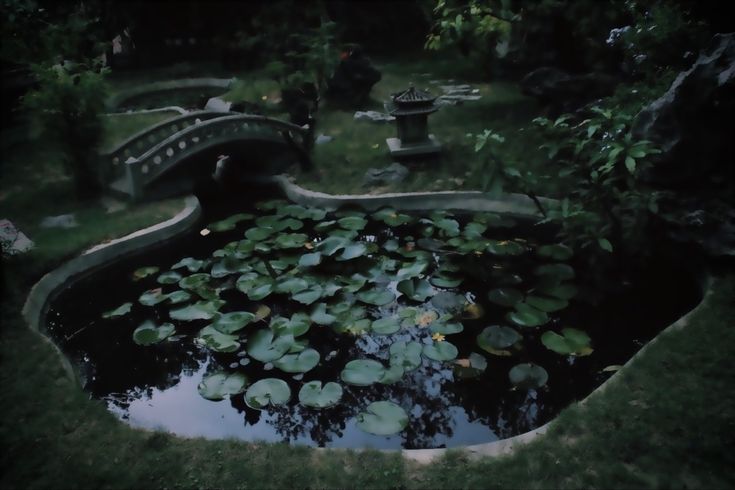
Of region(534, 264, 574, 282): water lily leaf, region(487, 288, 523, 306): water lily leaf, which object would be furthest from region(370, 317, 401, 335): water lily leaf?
region(534, 264, 574, 282): water lily leaf

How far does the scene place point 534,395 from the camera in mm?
5633

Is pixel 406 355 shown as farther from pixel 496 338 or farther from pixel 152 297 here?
pixel 152 297

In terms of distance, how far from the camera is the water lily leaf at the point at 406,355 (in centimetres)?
597

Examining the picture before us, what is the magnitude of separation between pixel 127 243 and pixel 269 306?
9.30 ft

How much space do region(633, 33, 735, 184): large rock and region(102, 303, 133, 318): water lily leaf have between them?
20.9 ft

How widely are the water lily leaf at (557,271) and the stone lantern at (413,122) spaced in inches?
155

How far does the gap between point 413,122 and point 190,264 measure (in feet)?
15.6

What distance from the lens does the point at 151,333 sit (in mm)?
6715

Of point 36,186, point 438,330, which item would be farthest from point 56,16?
point 438,330

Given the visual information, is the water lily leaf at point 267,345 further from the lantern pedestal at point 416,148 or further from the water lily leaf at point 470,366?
the lantern pedestal at point 416,148

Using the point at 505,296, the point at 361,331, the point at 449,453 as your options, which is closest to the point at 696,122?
the point at 505,296

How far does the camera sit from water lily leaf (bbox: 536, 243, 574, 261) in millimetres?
7742

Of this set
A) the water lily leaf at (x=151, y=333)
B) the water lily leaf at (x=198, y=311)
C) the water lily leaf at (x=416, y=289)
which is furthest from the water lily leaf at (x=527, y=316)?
the water lily leaf at (x=151, y=333)

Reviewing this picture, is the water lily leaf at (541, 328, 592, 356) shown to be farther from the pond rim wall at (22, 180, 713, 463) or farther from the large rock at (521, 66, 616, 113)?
the large rock at (521, 66, 616, 113)
